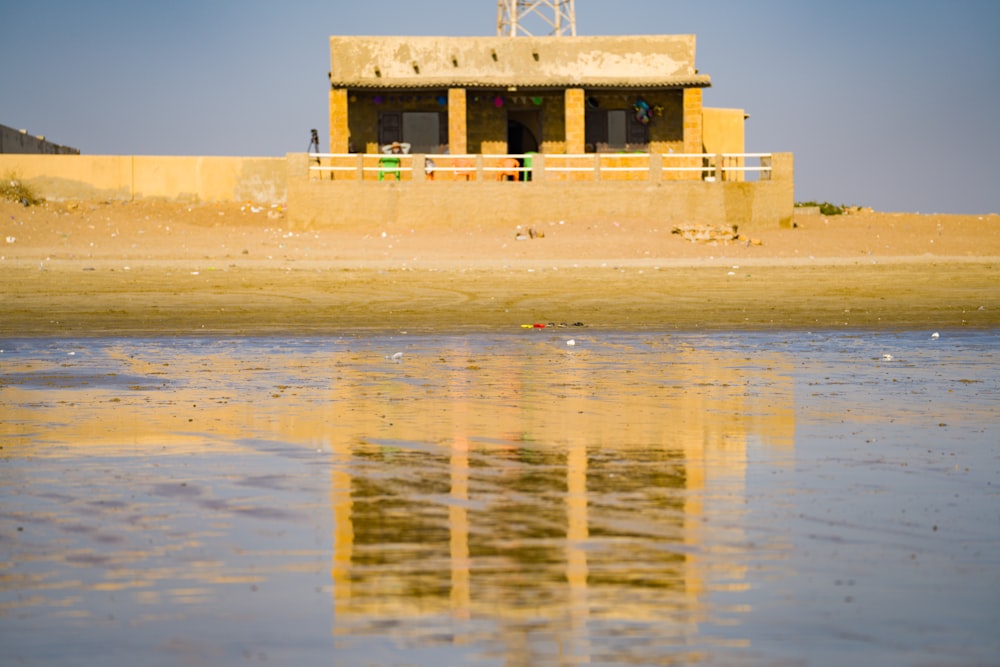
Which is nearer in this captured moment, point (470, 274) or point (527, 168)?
point (470, 274)

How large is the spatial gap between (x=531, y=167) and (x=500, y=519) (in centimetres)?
3426

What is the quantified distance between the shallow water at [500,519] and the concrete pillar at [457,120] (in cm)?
3020

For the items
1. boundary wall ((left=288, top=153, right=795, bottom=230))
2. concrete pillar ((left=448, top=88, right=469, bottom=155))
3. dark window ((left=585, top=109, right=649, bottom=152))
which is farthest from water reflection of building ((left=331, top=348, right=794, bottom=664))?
dark window ((left=585, top=109, right=649, bottom=152))

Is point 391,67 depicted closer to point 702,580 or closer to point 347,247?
point 347,247

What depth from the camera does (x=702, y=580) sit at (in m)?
6.05

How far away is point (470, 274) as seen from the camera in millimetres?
27781

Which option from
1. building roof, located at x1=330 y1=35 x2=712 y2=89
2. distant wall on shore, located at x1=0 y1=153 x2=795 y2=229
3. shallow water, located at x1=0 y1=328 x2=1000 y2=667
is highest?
building roof, located at x1=330 y1=35 x2=712 y2=89

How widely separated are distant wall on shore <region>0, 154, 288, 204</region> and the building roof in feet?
13.3

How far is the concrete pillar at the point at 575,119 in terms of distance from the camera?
44344 millimetres

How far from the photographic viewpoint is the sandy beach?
21.5 meters

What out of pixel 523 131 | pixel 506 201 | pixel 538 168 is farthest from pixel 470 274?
pixel 523 131

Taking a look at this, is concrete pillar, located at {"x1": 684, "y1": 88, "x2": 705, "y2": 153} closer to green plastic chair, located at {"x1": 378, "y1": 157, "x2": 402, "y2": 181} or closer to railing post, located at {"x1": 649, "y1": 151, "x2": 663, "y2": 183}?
railing post, located at {"x1": 649, "y1": 151, "x2": 663, "y2": 183}

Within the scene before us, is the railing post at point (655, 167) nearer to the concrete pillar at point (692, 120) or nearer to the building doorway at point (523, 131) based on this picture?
the concrete pillar at point (692, 120)

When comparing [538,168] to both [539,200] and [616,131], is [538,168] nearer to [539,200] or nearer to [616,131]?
[539,200]
